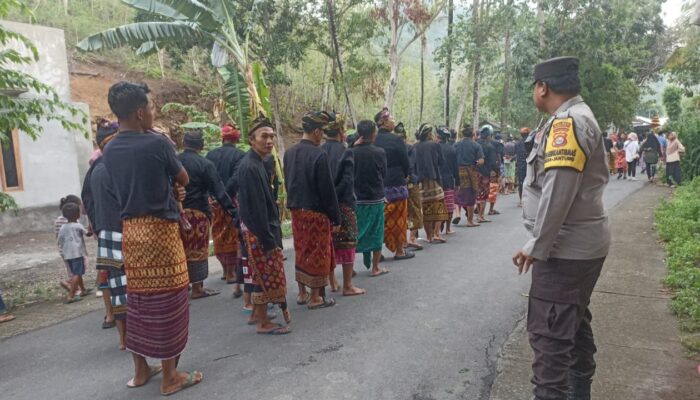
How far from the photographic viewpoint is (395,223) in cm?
683

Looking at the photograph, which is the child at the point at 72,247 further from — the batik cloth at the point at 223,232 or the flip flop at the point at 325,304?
the flip flop at the point at 325,304

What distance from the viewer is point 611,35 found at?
2000 centimetres

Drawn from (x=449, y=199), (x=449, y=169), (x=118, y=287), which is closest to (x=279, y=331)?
(x=118, y=287)

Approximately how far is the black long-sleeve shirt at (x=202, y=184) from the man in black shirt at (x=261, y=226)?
0.75 meters

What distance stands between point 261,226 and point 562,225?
2399mm

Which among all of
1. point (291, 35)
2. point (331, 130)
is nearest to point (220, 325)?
point (331, 130)

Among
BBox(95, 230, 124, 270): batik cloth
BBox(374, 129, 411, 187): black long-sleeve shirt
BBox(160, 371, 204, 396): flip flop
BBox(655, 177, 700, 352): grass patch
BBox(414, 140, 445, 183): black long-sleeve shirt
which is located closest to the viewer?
BBox(160, 371, 204, 396): flip flop

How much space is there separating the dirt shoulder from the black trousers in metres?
0.69

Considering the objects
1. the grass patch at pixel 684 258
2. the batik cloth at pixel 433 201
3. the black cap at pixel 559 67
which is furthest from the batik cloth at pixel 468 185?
the black cap at pixel 559 67

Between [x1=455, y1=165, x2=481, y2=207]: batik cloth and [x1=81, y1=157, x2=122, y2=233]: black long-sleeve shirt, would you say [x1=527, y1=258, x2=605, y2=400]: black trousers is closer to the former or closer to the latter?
[x1=81, y1=157, x2=122, y2=233]: black long-sleeve shirt

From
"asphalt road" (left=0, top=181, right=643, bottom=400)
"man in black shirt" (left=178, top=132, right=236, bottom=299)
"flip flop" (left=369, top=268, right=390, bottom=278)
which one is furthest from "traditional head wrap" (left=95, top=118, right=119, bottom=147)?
"flip flop" (left=369, top=268, right=390, bottom=278)

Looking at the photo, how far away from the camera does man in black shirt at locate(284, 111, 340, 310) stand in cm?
470

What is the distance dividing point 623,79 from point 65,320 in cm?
2406

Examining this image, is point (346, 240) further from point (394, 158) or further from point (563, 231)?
point (563, 231)
